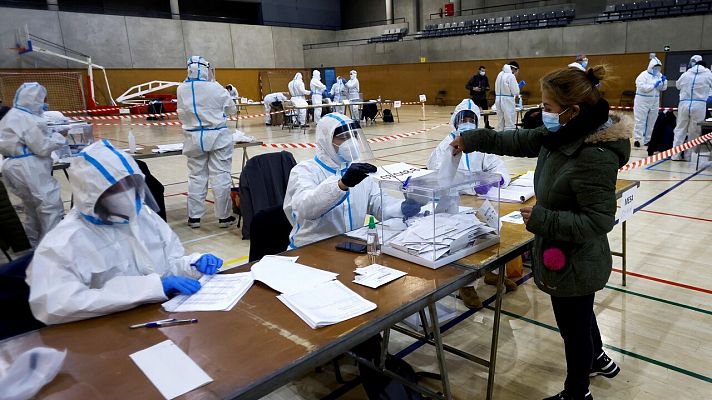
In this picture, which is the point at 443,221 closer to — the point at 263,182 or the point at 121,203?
the point at 121,203

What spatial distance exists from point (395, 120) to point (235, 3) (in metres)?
13.0

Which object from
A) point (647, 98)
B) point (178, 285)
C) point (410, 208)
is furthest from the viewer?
point (647, 98)

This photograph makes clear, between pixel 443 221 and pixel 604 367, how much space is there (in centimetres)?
122

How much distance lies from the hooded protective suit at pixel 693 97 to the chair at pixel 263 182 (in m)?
7.01

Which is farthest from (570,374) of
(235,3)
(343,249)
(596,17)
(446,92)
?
(235,3)

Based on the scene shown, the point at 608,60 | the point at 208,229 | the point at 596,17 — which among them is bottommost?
the point at 208,229

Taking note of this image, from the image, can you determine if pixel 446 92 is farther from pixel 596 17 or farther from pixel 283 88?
pixel 283 88

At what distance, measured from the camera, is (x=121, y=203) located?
74.3 inches

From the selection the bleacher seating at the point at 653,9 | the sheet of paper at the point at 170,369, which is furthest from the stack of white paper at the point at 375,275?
the bleacher seating at the point at 653,9

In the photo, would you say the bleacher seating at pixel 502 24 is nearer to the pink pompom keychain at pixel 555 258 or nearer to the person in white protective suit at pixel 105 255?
the pink pompom keychain at pixel 555 258

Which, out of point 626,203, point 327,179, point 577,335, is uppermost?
point 327,179

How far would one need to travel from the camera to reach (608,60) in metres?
15.0

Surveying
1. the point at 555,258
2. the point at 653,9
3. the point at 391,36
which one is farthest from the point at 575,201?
the point at 391,36

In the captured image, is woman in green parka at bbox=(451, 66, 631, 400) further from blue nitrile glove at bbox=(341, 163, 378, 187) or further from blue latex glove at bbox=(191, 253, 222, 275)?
blue latex glove at bbox=(191, 253, 222, 275)
